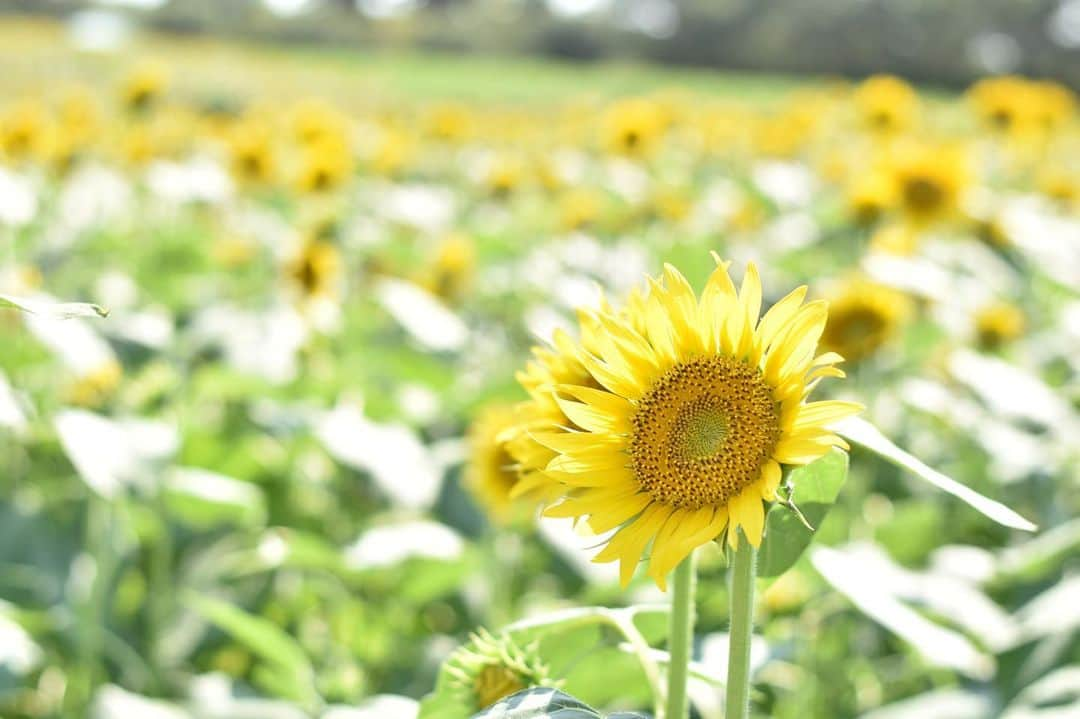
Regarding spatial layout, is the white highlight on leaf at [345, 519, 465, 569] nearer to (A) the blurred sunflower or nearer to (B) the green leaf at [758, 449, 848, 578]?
(B) the green leaf at [758, 449, 848, 578]

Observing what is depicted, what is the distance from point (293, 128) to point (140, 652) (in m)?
2.10

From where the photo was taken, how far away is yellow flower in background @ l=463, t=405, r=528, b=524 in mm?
1802

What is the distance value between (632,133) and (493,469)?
83.4 inches

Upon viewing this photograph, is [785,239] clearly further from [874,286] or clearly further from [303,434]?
[303,434]

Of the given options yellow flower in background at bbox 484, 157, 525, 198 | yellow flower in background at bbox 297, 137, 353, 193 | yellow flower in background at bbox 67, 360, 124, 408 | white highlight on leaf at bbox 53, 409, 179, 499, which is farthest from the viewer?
yellow flower in background at bbox 484, 157, 525, 198

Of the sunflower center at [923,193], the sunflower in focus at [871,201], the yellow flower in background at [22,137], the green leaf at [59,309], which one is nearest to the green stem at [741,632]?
the green leaf at [59,309]

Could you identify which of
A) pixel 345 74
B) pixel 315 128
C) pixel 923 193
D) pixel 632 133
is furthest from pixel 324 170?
pixel 345 74

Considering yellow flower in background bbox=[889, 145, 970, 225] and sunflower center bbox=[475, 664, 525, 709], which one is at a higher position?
yellow flower in background bbox=[889, 145, 970, 225]

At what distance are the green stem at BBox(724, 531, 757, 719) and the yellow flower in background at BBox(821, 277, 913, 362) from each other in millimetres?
1507

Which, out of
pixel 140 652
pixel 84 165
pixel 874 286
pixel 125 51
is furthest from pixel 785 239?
pixel 125 51

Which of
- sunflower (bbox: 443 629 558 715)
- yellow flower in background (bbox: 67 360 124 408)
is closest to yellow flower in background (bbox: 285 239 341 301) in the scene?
yellow flower in background (bbox: 67 360 124 408)

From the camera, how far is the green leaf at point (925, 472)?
68 cm

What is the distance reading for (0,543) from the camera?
2383 mm

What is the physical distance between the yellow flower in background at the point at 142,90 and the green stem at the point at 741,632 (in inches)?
134
